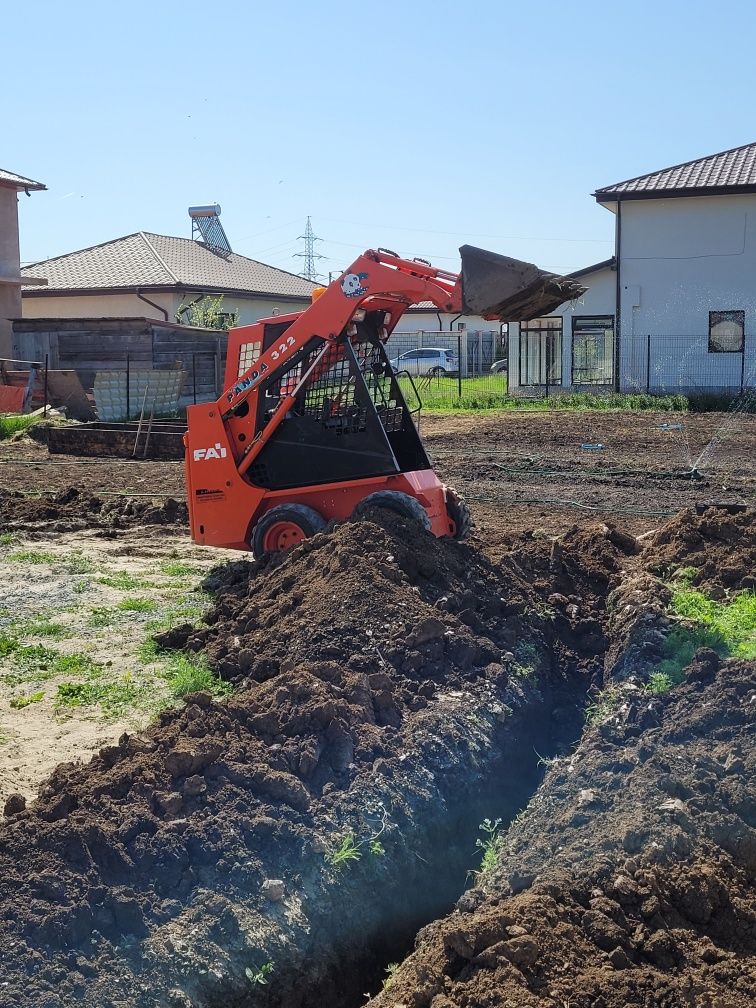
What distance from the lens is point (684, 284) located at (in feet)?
102

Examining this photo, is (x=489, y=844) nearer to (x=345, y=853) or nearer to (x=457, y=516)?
(x=345, y=853)

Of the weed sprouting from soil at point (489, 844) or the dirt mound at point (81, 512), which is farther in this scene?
the dirt mound at point (81, 512)

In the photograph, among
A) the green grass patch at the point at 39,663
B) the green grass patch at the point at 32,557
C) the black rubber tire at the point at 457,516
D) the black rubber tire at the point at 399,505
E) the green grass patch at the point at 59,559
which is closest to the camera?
the green grass patch at the point at 39,663

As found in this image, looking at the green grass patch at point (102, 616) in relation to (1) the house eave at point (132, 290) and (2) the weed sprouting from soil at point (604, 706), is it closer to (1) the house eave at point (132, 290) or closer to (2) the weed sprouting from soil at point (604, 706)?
(2) the weed sprouting from soil at point (604, 706)

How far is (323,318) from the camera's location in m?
9.18

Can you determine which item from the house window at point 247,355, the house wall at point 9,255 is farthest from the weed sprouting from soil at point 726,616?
the house wall at point 9,255

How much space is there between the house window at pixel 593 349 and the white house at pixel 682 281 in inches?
12.5

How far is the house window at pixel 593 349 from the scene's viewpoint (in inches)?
1268

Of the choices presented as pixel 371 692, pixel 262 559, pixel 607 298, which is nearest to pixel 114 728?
pixel 371 692

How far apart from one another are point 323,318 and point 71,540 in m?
4.51

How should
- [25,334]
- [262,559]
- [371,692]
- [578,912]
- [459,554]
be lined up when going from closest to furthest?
[578,912]
[371,692]
[459,554]
[262,559]
[25,334]

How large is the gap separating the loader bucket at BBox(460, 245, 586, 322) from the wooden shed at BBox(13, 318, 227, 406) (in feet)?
59.3

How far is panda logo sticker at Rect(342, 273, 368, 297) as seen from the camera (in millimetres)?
9062

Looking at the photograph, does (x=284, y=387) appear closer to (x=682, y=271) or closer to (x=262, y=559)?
(x=262, y=559)
